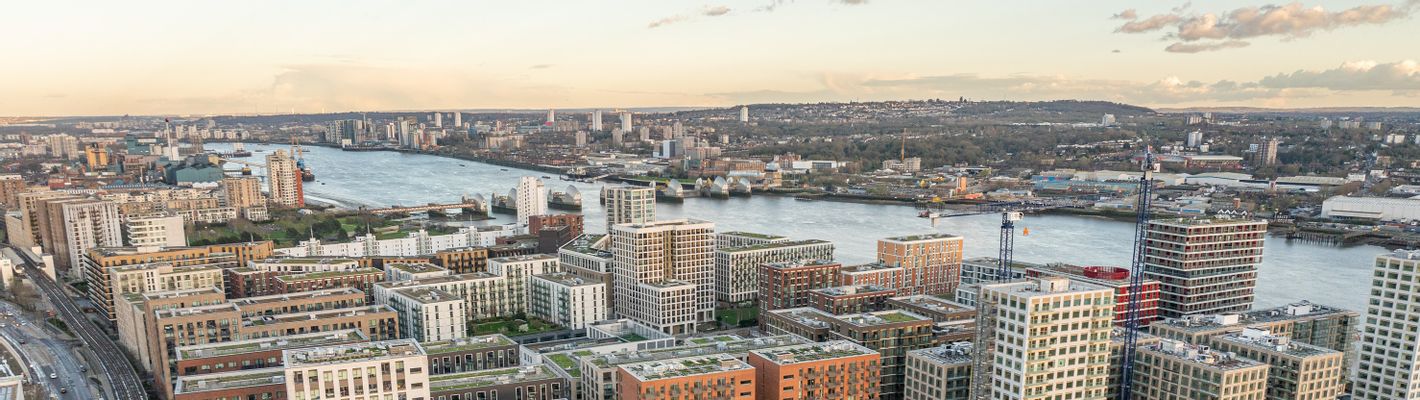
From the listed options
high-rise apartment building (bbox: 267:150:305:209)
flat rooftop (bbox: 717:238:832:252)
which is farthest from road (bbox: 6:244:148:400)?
high-rise apartment building (bbox: 267:150:305:209)

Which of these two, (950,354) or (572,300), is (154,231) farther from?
(950,354)

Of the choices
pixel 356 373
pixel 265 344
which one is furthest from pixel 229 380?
pixel 356 373

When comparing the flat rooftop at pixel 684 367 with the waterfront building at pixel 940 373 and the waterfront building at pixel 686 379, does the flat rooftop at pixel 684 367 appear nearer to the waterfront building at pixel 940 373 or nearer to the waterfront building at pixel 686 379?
the waterfront building at pixel 686 379

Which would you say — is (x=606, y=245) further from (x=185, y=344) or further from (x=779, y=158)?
(x=779, y=158)

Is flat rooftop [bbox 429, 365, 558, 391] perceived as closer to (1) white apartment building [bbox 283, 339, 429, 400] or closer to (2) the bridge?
(1) white apartment building [bbox 283, 339, 429, 400]

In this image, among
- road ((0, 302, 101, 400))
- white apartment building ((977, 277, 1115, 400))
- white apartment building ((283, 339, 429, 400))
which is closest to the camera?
white apartment building ((283, 339, 429, 400))

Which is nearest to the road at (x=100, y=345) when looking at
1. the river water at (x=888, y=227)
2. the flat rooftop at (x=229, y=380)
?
the flat rooftop at (x=229, y=380)
